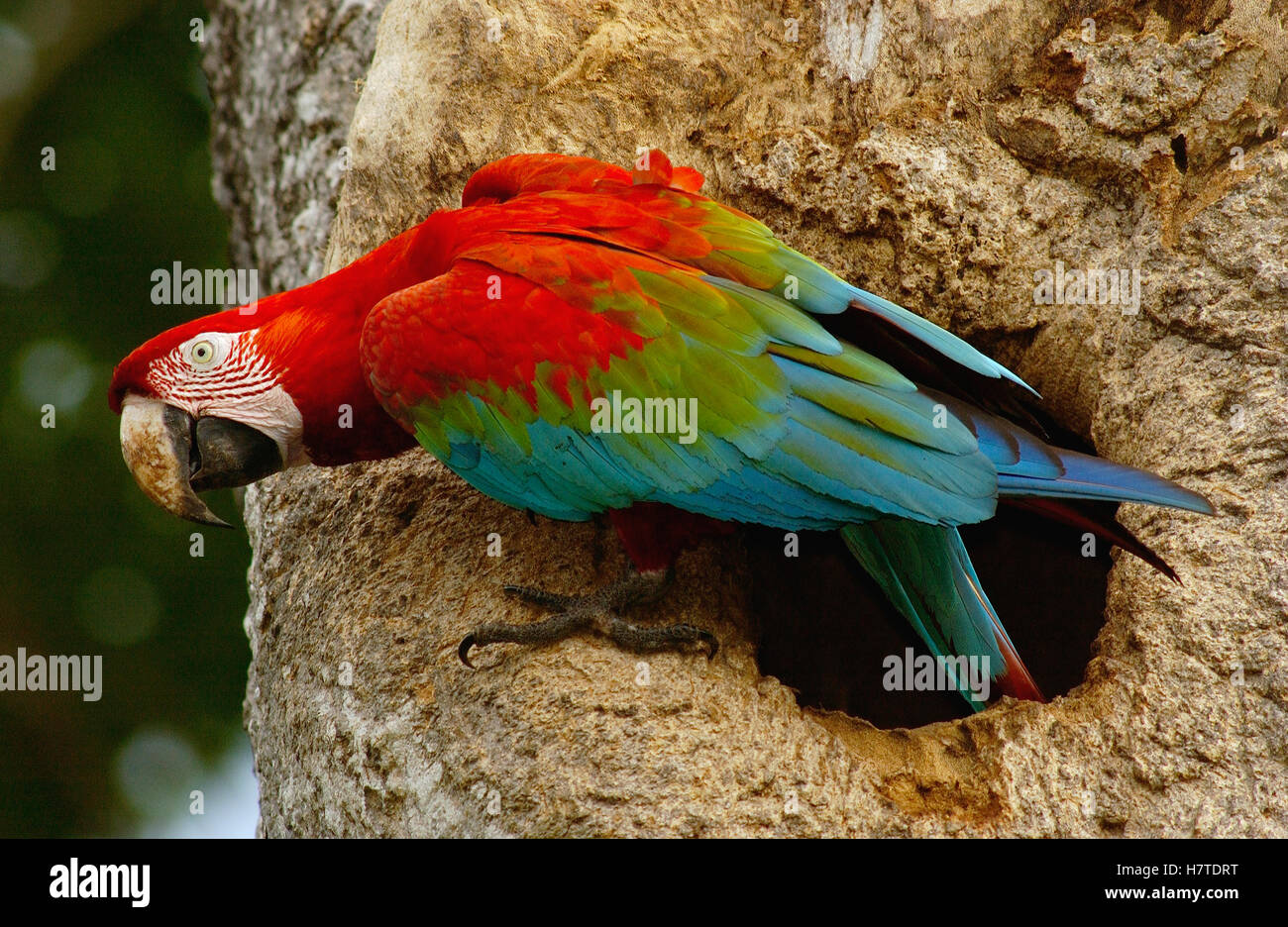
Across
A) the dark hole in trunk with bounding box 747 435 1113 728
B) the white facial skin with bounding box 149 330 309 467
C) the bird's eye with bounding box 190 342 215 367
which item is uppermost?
the bird's eye with bounding box 190 342 215 367

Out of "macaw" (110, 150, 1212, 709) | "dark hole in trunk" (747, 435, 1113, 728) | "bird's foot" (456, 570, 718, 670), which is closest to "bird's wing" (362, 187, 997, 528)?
"macaw" (110, 150, 1212, 709)

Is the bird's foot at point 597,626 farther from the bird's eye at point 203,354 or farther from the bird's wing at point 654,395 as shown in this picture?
the bird's eye at point 203,354

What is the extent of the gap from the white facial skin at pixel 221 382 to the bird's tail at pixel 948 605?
126cm

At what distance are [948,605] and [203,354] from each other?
1.65 metres

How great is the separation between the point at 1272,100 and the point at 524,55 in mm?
1728

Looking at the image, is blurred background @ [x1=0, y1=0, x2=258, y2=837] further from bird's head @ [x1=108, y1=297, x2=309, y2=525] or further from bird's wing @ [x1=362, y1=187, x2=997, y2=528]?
bird's wing @ [x1=362, y1=187, x2=997, y2=528]

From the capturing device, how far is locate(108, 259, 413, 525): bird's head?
100 inches

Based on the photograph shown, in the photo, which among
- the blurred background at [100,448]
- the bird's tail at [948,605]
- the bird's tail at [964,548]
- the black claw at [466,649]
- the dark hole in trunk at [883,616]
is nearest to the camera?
the bird's tail at [964,548]

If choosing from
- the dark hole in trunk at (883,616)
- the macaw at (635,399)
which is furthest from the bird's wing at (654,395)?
the dark hole in trunk at (883,616)

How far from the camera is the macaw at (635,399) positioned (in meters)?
2.22

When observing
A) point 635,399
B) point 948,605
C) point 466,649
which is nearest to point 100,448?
point 466,649

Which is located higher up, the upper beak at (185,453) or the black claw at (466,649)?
the upper beak at (185,453)
